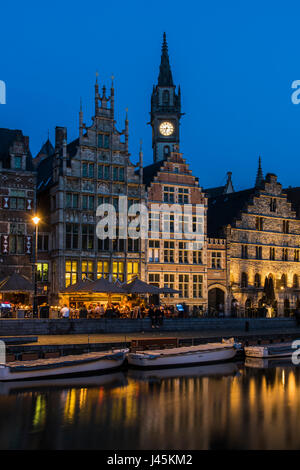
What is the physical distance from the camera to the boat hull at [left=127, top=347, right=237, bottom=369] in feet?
84.6

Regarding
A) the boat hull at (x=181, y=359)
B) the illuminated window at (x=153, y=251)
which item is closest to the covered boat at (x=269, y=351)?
the boat hull at (x=181, y=359)

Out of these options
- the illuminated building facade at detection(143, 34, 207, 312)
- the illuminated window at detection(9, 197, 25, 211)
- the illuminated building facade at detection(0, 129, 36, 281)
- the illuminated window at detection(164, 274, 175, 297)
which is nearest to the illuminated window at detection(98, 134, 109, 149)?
the illuminated building facade at detection(143, 34, 207, 312)

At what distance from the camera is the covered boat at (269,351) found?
30.2 m

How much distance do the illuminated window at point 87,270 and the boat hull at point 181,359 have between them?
16.6m

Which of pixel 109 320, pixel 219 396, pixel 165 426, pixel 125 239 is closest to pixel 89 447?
pixel 165 426

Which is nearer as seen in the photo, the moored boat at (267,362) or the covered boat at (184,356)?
the covered boat at (184,356)

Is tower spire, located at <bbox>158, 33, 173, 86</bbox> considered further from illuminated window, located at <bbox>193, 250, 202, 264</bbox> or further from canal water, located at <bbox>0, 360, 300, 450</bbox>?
canal water, located at <bbox>0, 360, 300, 450</bbox>

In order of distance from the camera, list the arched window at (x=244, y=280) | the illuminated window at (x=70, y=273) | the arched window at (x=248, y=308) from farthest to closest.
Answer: the arched window at (x=244, y=280) < the arched window at (x=248, y=308) < the illuminated window at (x=70, y=273)

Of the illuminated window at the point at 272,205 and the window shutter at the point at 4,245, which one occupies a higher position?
the illuminated window at the point at 272,205

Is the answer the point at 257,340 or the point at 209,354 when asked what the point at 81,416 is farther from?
the point at 257,340

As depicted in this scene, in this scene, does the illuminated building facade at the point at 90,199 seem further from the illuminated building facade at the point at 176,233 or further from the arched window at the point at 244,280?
the arched window at the point at 244,280

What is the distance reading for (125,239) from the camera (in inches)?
1752

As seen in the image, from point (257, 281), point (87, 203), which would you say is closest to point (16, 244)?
point (87, 203)

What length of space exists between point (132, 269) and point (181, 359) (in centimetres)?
1871
